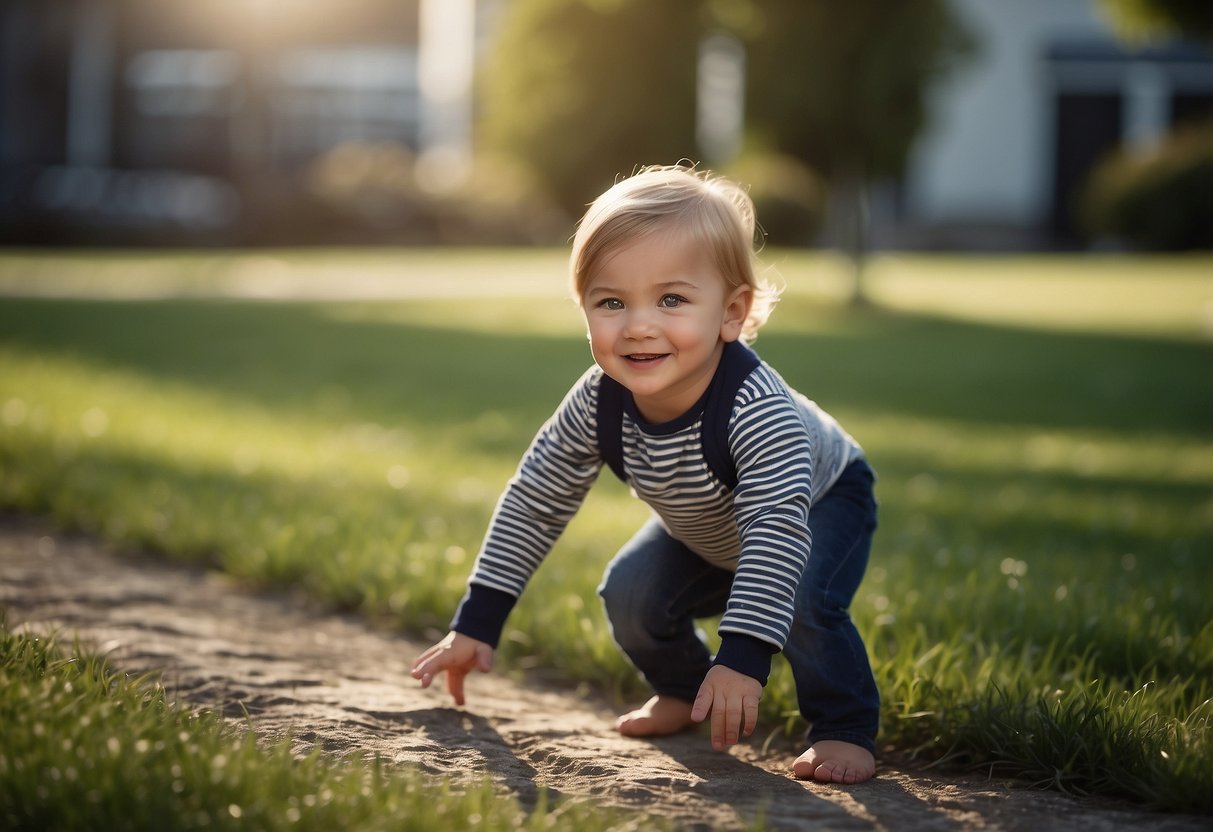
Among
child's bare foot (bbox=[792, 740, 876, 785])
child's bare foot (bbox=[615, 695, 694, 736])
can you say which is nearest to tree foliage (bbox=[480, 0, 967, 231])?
child's bare foot (bbox=[615, 695, 694, 736])

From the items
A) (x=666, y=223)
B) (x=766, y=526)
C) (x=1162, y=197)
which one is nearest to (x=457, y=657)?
(x=766, y=526)

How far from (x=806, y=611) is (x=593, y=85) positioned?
47.0ft

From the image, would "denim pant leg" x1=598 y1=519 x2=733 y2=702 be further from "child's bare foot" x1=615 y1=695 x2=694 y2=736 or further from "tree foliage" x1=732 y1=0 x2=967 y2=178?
"tree foliage" x1=732 y1=0 x2=967 y2=178

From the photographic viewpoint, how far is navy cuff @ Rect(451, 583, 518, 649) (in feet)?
8.52

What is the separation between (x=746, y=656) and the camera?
2.23 metres

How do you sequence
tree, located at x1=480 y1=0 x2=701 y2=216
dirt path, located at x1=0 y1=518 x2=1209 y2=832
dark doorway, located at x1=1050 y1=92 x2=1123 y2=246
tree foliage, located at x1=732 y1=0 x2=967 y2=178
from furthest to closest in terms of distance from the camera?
dark doorway, located at x1=1050 y1=92 x2=1123 y2=246, tree, located at x1=480 y1=0 x2=701 y2=216, tree foliage, located at x1=732 y1=0 x2=967 y2=178, dirt path, located at x1=0 y1=518 x2=1209 y2=832

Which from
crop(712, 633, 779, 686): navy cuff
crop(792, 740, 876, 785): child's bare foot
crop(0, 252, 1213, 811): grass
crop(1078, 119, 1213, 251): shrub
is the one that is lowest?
crop(792, 740, 876, 785): child's bare foot

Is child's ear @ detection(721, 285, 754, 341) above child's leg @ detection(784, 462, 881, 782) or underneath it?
above

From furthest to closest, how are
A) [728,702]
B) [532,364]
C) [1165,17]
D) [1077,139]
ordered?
[1077,139] → [1165,17] → [532,364] → [728,702]

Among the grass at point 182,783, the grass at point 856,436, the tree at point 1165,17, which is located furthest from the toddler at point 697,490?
the tree at point 1165,17

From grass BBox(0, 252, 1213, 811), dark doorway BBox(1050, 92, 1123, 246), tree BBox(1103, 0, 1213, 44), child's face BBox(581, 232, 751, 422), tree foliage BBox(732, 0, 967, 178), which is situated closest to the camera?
child's face BBox(581, 232, 751, 422)

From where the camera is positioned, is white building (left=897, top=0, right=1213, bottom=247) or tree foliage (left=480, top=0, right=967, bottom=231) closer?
tree foliage (left=480, top=0, right=967, bottom=231)

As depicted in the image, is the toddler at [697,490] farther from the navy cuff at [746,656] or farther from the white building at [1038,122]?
the white building at [1038,122]

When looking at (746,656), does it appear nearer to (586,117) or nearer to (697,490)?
(697,490)
